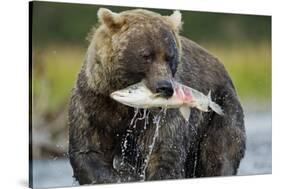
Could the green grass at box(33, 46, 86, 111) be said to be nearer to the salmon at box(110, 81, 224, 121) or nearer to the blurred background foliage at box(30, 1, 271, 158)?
the blurred background foliage at box(30, 1, 271, 158)

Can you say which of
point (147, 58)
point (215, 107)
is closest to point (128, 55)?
point (147, 58)

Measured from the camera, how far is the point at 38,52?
4.05 metres

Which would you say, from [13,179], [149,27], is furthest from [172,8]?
[13,179]

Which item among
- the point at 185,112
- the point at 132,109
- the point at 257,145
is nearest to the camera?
the point at 132,109

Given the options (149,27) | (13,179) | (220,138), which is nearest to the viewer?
(13,179)

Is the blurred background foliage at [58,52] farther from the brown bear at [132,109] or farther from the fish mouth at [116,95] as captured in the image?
the fish mouth at [116,95]

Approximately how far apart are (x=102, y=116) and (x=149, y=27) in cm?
67

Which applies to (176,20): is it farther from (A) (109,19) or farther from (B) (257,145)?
(B) (257,145)

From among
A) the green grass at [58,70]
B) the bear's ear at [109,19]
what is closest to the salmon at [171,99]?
the green grass at [58,70]

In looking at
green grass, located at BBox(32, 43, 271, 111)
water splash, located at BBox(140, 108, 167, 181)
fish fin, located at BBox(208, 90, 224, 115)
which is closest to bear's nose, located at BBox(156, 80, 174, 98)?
water splash, located at BBox(140, 108, 167, 181)

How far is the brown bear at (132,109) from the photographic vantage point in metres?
4.20

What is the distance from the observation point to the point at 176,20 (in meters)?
4.43

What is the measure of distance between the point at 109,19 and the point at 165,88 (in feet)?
1.90
